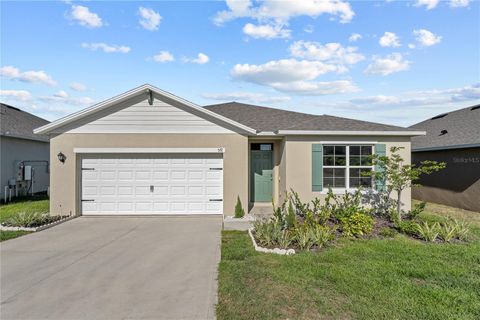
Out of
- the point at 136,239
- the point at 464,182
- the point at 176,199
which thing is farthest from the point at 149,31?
the point at 464,182

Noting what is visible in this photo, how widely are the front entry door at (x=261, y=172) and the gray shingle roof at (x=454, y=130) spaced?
7082mm

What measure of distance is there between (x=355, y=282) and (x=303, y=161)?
229 inches

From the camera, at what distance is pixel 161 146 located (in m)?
9.95

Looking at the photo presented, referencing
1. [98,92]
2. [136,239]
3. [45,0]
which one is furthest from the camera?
[98,92]

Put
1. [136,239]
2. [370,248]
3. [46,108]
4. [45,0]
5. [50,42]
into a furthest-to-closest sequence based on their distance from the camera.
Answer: [46,108] → [50,42] → [45,0] → [136,239] → [370,248]

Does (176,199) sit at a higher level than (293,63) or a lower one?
lower

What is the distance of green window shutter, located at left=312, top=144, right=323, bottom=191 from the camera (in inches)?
389

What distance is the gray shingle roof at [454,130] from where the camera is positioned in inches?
457

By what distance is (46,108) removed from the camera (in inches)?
888

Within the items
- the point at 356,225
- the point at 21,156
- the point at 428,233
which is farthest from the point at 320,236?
the point at 21,156

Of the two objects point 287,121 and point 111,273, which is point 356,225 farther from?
point 111,273

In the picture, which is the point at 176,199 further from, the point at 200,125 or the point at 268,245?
the point at 268,245

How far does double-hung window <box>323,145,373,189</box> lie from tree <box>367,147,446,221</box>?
371 mm

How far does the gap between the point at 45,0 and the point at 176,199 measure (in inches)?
279
